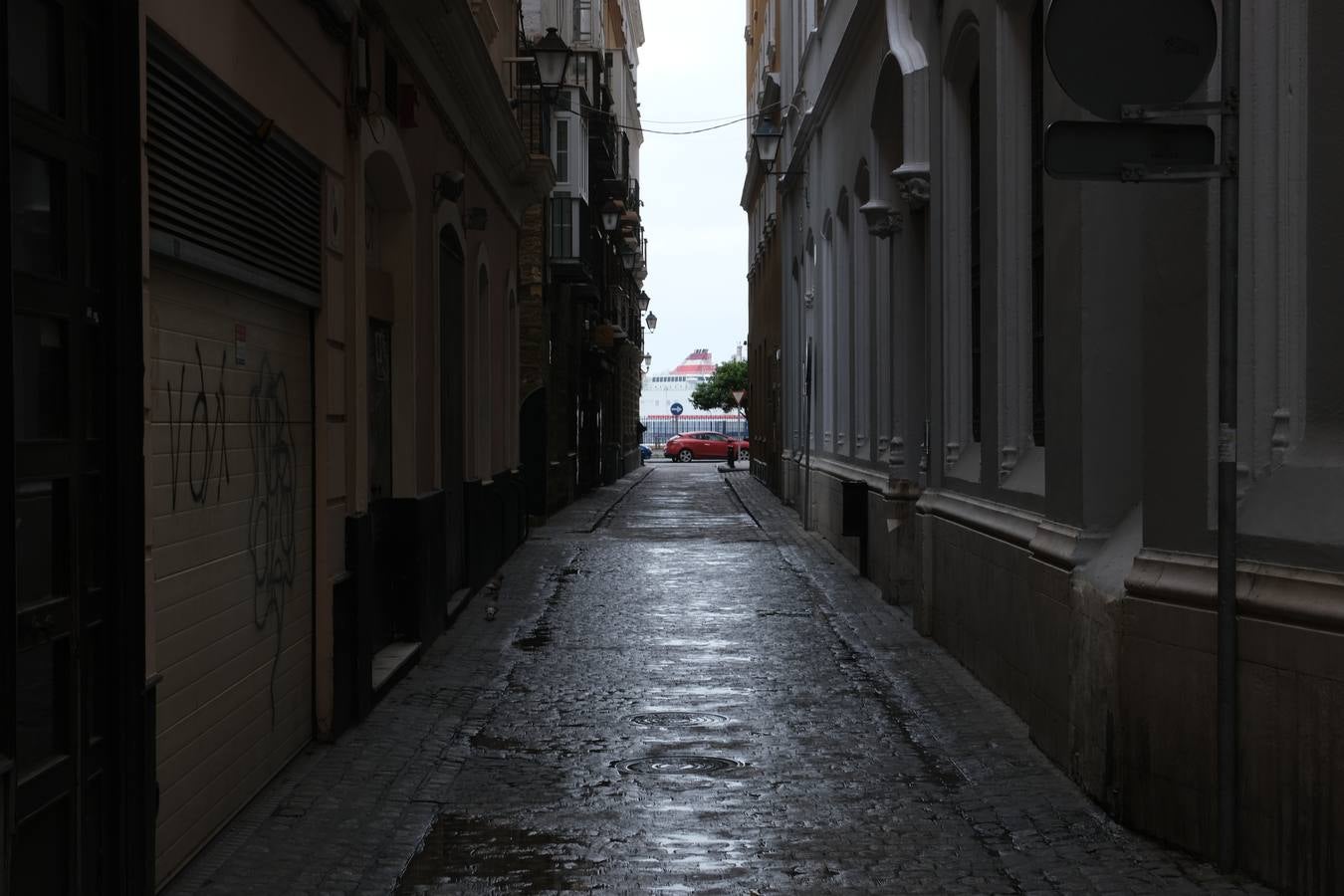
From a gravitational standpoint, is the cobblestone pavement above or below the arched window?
below

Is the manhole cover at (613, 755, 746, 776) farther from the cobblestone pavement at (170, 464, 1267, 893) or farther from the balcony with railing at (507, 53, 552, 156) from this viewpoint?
the balcony with railing at (507, 53, 552, 156)

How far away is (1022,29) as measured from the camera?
10.1 meters

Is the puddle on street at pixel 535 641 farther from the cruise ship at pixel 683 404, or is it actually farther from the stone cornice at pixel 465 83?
the cruise ship at pixel 683 404

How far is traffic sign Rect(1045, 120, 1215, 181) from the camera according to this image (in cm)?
579

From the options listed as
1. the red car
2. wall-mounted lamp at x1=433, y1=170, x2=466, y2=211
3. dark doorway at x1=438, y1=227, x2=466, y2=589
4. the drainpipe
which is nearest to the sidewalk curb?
dark doorway at x1=438, y1=227, x2=466, y2=589

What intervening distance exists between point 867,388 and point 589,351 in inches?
774

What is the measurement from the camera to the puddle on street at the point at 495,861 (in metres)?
5.79

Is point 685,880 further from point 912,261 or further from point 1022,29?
point 912,261

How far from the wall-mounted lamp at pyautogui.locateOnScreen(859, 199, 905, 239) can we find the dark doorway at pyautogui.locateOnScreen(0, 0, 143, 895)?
428 inches

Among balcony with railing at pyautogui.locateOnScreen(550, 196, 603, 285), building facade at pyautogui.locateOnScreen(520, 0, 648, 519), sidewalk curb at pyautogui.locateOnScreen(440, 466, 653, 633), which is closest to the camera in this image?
sidewalk curb at pyautogui.locateOnScreen(440, 466, 653, 633)

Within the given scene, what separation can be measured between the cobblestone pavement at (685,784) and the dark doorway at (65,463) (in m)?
0.99

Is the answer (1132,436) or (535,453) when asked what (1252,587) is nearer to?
(1132,436)

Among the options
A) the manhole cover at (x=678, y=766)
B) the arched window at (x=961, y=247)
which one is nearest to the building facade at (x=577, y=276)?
the arched window at (x=961, y=247)

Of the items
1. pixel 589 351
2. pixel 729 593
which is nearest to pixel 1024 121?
pixel 729 593
